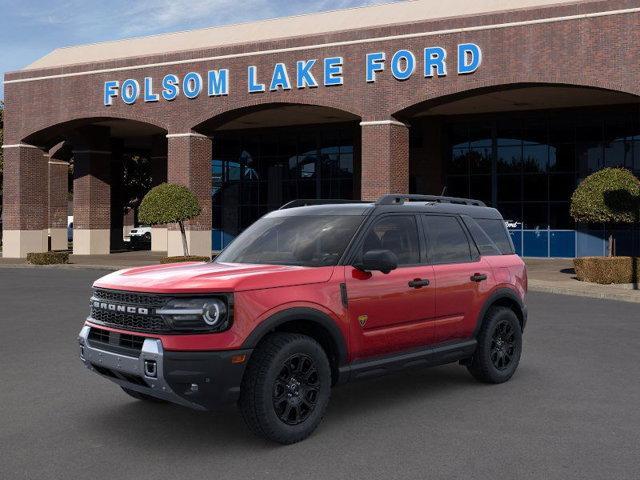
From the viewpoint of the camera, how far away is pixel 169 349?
5.47m

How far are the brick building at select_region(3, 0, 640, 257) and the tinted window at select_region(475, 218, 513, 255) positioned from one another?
18.8 m

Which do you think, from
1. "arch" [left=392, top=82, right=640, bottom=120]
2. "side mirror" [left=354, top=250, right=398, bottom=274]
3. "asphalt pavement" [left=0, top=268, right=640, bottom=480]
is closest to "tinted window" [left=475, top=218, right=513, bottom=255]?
"asphalt pavement" [left=0, top=268, right=640, bottom=480]

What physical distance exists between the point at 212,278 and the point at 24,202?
35227 mm

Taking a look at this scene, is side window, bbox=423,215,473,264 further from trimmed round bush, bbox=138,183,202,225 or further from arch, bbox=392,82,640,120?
trimmed round bush, bbox=138,183,202,225

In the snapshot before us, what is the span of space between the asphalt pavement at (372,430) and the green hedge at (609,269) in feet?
39.0

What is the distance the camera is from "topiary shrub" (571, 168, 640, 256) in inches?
875

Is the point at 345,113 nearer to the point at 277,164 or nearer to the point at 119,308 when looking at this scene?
the point at 277,164

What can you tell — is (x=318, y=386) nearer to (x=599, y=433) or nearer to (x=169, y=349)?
(x=169, y=349)

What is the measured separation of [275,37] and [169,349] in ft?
98.2

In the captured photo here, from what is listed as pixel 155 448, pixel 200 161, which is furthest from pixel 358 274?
pixel 200 161

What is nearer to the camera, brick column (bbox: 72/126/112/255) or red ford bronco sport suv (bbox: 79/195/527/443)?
red ford bronco sport suv (bbox: 79/195/527/443)

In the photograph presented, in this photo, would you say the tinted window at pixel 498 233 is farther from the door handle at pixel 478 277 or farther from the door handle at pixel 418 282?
the door handle at pixel 418 282

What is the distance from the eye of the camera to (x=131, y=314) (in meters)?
5.84

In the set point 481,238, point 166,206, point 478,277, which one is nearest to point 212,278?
point 478,277
